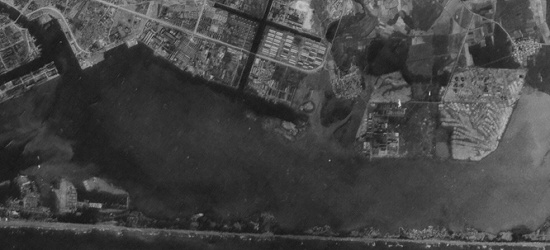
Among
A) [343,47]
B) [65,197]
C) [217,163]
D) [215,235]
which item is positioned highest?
[343,47]

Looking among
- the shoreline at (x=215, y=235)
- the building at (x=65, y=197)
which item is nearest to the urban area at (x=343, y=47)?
the shoreline at (x=215, y=235)

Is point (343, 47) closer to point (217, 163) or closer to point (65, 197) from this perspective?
point (217, 163)

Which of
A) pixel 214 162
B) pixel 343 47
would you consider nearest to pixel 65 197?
pixel 214 162

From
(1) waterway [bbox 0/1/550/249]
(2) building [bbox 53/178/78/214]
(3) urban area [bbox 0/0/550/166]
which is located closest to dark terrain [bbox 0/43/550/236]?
(1) waterway [bbox 0/1/550/249]

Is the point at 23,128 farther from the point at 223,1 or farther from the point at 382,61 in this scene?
the point at 382,61

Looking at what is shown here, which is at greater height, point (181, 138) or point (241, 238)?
point (181, 138)

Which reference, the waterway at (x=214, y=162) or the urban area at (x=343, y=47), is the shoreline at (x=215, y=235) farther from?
the urban area at (x=343, y=47)

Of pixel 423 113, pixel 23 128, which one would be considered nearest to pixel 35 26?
pixel 23 128

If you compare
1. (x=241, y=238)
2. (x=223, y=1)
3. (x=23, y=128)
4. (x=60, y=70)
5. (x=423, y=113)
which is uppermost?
(x=223, y=1)

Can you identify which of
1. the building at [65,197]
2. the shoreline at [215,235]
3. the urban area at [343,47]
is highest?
the urban area at [343,47]

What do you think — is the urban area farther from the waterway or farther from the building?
the building

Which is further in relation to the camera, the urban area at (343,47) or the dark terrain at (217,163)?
the dark terrain at (217,163)
